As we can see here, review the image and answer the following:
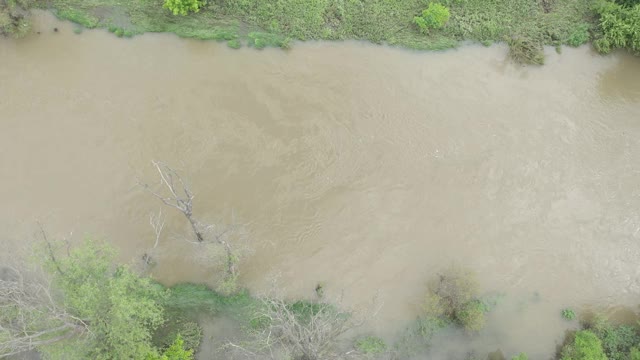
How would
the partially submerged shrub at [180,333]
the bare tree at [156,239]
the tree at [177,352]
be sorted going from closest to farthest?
the tree at [177,352] → the partially submerged shrub at [180,333] → the bare tree at [156,239]

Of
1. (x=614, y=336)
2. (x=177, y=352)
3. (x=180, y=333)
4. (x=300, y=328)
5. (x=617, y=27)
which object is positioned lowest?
(x=180, y=333)

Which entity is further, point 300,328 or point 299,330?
point 299,330

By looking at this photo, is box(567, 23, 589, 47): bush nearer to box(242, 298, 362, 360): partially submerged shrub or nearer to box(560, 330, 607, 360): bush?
box(560, 330, 607, 360): bush

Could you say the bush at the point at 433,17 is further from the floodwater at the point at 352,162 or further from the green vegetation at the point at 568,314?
the green vegetation at the point at 568,314

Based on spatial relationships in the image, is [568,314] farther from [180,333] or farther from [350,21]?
[350,21]

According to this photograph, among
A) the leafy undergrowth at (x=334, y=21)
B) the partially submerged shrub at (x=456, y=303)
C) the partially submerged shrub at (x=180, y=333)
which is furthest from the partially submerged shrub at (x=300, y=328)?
the leafy undergrowth at (x=334, y=21)

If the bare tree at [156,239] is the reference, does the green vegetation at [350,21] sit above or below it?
above

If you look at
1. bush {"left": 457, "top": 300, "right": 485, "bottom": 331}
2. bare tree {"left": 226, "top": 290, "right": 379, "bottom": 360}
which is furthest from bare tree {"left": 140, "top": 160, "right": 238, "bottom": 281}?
bush {"left": 457, "top": 300, "right": 485, "bottom": 331}

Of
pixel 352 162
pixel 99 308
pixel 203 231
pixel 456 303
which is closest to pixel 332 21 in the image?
pixel 352 162
